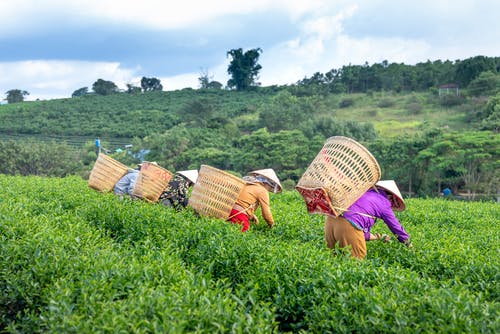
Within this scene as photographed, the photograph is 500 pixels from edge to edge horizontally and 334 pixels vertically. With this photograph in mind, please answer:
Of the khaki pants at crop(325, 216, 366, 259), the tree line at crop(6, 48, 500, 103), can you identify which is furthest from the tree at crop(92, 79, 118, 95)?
the khaki pants at crop(325, 216, 366, 259)

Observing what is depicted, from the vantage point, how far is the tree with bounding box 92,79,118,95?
63.6 meters

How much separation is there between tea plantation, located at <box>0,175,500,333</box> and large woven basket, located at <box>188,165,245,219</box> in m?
0.28

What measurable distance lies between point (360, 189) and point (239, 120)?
38802mm

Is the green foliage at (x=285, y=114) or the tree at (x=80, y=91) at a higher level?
the tree at (x=80, y=91)

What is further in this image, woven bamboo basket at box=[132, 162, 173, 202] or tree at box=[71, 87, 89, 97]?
tree at box=[71, 87, 89, 97]

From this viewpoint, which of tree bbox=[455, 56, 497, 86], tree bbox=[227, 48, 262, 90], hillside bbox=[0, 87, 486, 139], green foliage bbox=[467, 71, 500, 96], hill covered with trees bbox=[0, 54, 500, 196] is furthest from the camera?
tree bbox=[227, 48, 262, 90]

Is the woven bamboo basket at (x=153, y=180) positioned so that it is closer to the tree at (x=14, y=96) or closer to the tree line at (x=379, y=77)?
the tree line at (x=379, y=77)

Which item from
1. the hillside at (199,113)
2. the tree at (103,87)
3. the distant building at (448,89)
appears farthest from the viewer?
the tree at (103,87)

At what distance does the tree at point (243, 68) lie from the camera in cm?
5859

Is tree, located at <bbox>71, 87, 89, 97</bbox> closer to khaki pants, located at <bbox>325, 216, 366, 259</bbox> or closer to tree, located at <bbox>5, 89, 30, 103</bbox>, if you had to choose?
tree, located at <bbox>5, 89, 30, 103</bbox>

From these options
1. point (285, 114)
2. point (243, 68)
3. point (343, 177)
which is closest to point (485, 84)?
point (285, 114)

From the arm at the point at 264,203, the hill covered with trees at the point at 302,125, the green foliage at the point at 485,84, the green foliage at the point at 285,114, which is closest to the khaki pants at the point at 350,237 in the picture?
the arm at the point at 264,203

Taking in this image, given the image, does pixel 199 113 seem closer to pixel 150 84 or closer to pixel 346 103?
pixel 346 103

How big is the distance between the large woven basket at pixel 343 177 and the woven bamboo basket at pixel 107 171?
419 cm
